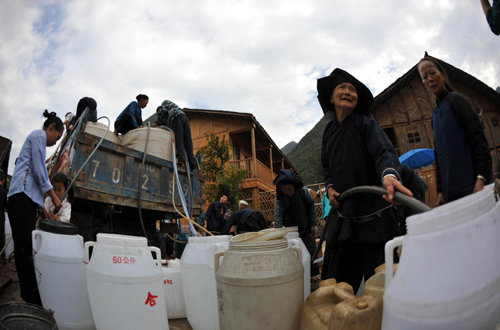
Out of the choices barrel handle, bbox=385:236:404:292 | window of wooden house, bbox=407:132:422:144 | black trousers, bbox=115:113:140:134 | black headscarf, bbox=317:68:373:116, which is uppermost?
window of wooden house, bbox=407:132:422:144

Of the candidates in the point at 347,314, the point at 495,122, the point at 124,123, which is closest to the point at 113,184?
the point at 124,123

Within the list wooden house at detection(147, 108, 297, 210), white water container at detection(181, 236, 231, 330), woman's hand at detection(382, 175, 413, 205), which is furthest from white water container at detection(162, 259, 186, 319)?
wooden house at detection(147, 108, 297, 210)

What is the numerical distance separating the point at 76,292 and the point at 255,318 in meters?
1.38

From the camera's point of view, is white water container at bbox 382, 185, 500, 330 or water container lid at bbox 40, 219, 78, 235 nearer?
white water container at bbox 382, 185, 500, 330

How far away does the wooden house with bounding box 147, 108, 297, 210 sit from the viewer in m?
15.7

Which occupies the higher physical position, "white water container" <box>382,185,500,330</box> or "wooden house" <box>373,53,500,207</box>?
"wooden house" <box>373,53,500,207</box>

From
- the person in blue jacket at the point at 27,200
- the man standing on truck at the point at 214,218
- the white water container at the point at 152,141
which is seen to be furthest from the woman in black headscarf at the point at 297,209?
the man standing on truck at the point at 214,218

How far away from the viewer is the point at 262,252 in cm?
141

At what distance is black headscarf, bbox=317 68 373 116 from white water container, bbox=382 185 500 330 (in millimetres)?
1232

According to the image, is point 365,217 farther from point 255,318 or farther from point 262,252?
point 255,318

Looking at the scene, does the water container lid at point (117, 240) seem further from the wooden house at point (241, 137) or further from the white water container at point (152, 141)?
the wooden house at point (241, 137)

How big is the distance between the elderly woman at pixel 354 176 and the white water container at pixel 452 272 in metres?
0.63

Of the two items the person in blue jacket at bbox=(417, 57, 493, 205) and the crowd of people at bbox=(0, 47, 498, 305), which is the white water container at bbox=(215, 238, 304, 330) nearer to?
the crowd of people at bbox=(0, 47, 498, 305)

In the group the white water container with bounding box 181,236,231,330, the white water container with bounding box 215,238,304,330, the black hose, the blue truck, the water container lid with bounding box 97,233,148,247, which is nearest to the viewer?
the black hose
